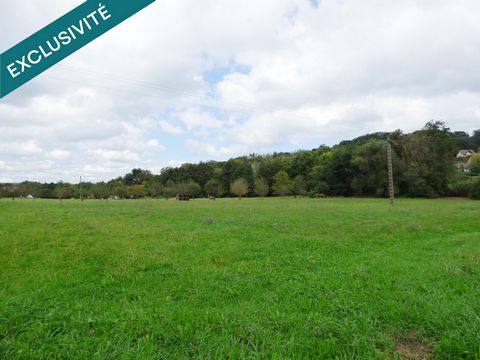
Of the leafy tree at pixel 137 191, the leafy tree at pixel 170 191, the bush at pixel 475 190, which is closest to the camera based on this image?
the bush at pixel 475 190

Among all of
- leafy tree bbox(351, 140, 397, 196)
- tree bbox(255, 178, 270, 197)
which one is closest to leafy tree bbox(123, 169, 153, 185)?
tree bbox(255, 178, 270, 197)

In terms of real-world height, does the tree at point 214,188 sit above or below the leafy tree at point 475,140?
below

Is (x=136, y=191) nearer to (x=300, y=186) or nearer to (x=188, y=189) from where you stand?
(x=188, y=189)

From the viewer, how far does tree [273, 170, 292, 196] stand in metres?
62.8

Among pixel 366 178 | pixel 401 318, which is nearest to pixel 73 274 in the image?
pixel 401 318

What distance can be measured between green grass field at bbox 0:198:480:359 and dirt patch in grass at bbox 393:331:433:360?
0.05ft

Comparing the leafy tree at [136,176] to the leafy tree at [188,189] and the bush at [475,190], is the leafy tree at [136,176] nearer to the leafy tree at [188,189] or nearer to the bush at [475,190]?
the leafy tree at [188,189]

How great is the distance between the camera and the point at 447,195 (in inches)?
1629

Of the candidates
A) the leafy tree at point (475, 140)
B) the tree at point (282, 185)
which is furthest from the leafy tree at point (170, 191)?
the leafy tree at point (475, 140)

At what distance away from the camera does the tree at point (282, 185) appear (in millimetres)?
62797

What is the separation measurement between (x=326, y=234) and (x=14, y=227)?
1268 cm

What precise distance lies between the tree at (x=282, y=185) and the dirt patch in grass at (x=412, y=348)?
196ft

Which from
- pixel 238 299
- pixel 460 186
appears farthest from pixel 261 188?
pixel 238 299

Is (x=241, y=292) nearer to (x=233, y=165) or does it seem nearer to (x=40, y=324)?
(x=40, y=324)
